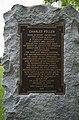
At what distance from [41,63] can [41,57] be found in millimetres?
131

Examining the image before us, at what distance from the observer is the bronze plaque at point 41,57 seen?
7242 millimetres

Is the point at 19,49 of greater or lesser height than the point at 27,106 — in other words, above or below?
above

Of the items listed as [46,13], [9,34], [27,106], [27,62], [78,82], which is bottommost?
[27,106]

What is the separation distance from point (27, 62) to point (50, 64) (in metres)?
0.50

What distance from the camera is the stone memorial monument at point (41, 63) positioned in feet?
23.6

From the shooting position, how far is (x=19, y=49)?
7238mm

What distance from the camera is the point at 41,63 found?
7266 mm

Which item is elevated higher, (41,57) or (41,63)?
(41,57)

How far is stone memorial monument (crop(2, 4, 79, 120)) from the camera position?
7207 millimetres

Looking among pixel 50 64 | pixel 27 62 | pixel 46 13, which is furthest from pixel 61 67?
pixel 46 13

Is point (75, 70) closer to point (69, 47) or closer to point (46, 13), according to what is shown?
point (69, 47)

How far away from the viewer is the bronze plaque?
285 inches

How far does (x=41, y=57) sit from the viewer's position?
726 centimetres

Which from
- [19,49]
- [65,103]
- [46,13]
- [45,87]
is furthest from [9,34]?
[65,103]
